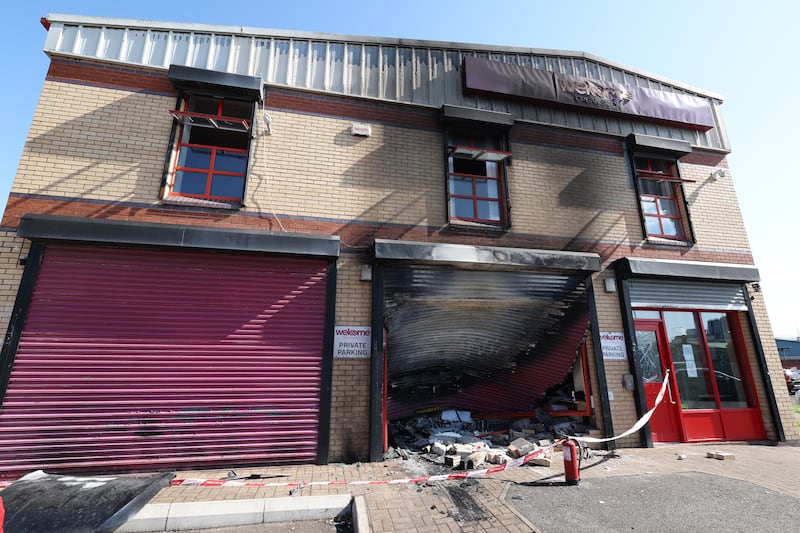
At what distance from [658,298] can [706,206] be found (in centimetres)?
328

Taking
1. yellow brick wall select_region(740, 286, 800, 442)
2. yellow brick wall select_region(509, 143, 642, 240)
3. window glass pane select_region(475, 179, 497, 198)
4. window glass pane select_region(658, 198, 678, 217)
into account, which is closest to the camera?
yellow brick wall select_region(740, 286, 800, 442)

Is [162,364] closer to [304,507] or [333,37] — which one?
[304,507]

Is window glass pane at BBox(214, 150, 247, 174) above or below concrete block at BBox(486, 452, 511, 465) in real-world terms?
above

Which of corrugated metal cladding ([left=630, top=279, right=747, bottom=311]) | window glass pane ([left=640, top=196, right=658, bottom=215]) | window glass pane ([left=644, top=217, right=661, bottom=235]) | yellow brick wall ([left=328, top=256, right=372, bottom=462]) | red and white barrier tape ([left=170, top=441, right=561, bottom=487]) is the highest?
window glass pane ([left=640, top=196, right=658, bottom=215])

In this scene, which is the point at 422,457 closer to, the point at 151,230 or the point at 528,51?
the point at 151,230

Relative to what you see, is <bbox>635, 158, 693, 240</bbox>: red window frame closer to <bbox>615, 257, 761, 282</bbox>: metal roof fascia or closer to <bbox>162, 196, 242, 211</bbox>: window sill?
<bbox>615, 257, 761, 282</bbox>: metal roof fascia

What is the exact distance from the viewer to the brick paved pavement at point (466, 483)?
155 inches

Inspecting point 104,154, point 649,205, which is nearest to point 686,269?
point 649,205

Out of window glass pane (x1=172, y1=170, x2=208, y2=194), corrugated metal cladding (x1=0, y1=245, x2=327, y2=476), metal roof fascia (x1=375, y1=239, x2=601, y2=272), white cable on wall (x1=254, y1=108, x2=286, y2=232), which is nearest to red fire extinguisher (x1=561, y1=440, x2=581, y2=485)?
metal roof fascia (x1=375, y1=239, x2=601, y2=272)

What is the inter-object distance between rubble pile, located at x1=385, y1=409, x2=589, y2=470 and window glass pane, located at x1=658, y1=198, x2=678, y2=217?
18.7ft

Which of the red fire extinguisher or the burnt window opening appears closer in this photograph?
the red fire extinguisher

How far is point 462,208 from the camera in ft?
25.7

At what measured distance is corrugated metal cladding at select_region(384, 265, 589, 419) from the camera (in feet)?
23.1

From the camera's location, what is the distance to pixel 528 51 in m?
8.84
